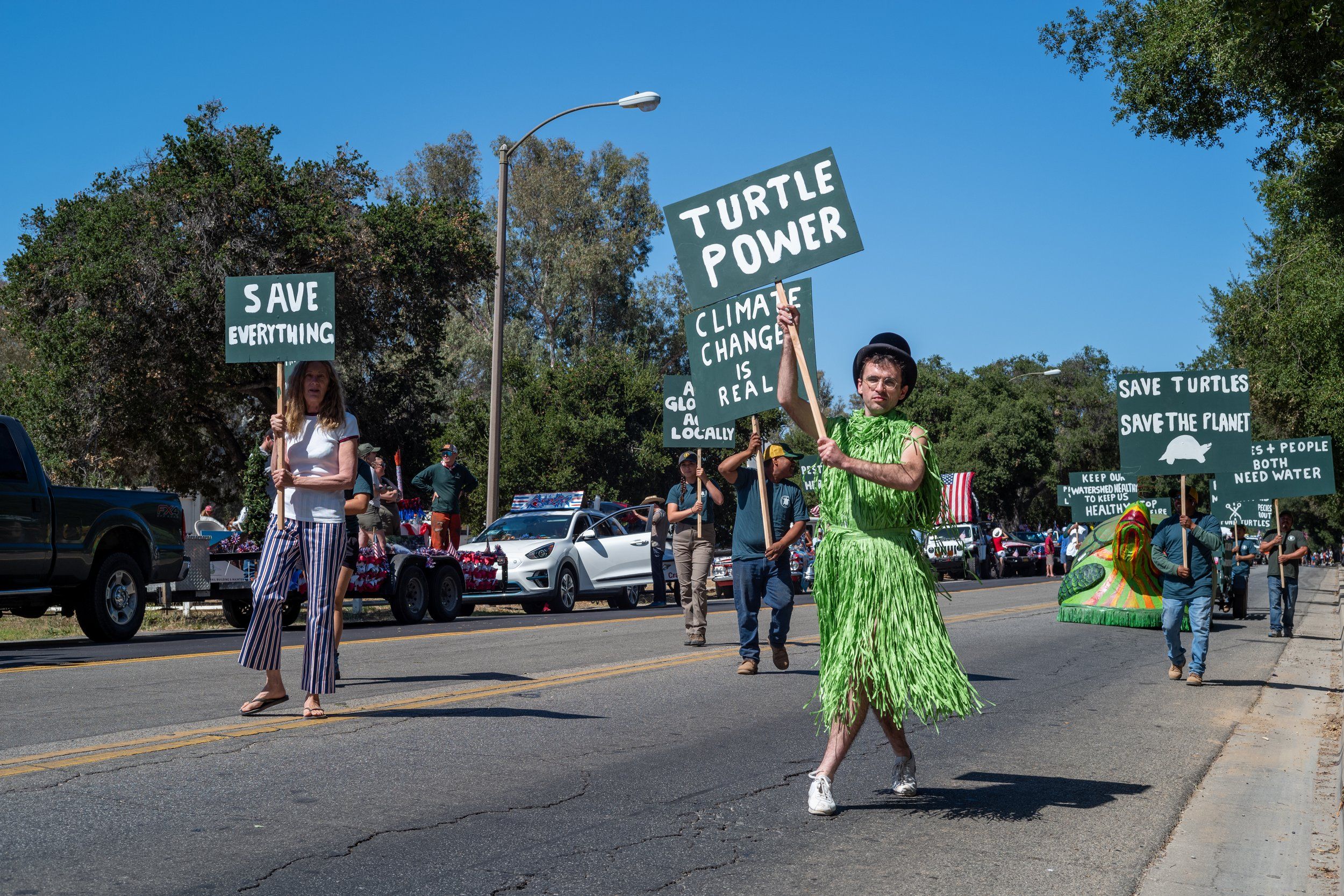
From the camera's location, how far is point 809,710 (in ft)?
29.3

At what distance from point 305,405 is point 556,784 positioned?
2665 mm

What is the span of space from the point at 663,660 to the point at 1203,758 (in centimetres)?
523

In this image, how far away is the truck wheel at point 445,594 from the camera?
17266 millimetres

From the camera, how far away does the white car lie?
2052 cm

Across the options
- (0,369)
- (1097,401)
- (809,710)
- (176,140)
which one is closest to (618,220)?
(0,369)

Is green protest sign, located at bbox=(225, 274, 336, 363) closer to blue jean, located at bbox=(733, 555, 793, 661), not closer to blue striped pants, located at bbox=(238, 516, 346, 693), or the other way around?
blue striped pants, located at bbox=(238, 516, 346, 693)

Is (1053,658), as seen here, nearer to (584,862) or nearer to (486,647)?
(486,647)

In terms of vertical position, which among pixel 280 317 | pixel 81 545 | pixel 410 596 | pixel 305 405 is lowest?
pixel 410 596

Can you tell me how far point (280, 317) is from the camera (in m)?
10.7

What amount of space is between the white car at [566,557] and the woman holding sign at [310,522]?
39.0ft

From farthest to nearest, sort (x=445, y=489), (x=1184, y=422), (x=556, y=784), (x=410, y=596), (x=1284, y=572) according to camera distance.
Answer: (x=445, y=489), (x=1284, y=572), (x=410, y=596), (x=1184, y=422), (x=556, y=784)

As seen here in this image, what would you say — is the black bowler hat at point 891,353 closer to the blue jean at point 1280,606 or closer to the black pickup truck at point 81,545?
the black pickup truck at point 81,545

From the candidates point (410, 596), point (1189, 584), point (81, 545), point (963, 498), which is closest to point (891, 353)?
point (1189, 584)

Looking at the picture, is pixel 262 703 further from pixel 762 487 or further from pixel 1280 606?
pixel 1280 606
